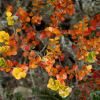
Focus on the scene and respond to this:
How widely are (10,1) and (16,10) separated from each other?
0.39m

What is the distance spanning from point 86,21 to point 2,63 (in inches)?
52.5

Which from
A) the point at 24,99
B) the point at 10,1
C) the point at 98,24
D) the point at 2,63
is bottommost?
the point at 24,99

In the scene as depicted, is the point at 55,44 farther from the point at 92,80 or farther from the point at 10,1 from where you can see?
the point at 10,1

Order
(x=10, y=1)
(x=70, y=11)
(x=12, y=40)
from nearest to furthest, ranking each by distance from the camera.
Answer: (x=12, y=40)
(x=70, y=11)
(x=10, y=1)

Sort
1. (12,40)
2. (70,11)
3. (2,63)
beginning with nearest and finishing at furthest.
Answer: (2,63)
(12,40)
(70,11)

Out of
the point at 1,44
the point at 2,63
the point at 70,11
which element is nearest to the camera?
the point at 2,63

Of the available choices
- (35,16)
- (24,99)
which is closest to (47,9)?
(35,16)

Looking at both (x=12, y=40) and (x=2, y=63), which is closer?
(x=2, y=63)

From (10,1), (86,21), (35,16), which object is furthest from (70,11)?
(10,1)

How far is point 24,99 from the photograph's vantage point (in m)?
3.63

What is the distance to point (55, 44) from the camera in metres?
3.25

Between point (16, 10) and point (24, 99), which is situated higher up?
point (16, 10)

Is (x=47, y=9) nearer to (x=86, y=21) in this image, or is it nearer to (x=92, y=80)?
(x=86, y=21)

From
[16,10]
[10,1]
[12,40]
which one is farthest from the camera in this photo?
[10,1]
